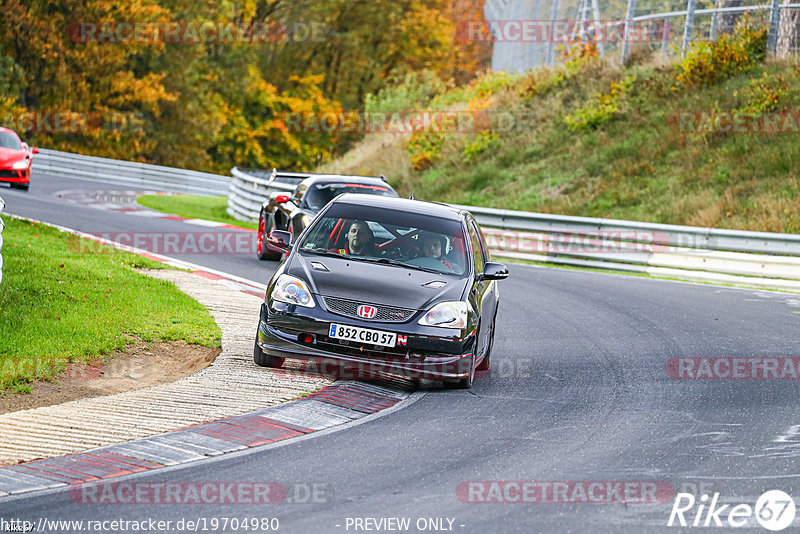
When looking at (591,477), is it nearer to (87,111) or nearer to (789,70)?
(789,70)

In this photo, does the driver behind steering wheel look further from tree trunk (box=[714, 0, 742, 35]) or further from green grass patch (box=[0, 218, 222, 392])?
tree trunk (box=[714, 0, 742, 35])

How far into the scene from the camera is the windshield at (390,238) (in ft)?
33.0

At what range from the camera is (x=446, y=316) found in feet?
30.3

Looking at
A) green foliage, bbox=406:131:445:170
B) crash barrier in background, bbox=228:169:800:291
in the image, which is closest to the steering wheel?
crash barrier in background, bbox=228:169:800:291

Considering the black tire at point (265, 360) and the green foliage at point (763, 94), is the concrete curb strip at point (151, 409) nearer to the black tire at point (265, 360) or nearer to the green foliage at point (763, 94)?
the black tire at point (265, 360)

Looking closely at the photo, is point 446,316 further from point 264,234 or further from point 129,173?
point 129,173

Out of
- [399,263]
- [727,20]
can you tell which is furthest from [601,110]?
[399,263]

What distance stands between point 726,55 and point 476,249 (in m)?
21.8

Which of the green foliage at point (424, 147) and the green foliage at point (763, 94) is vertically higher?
the green foliage at point (763, 94)

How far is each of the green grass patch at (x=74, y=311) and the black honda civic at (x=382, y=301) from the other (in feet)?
5.66

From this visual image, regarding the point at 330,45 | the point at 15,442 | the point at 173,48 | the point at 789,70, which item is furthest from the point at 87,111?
the point at 15,442

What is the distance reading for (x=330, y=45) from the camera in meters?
64.8

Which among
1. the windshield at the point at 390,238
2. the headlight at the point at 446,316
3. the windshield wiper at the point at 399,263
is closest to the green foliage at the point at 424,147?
the windshield at the point at 390,238

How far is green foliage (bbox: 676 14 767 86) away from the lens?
29828mm
